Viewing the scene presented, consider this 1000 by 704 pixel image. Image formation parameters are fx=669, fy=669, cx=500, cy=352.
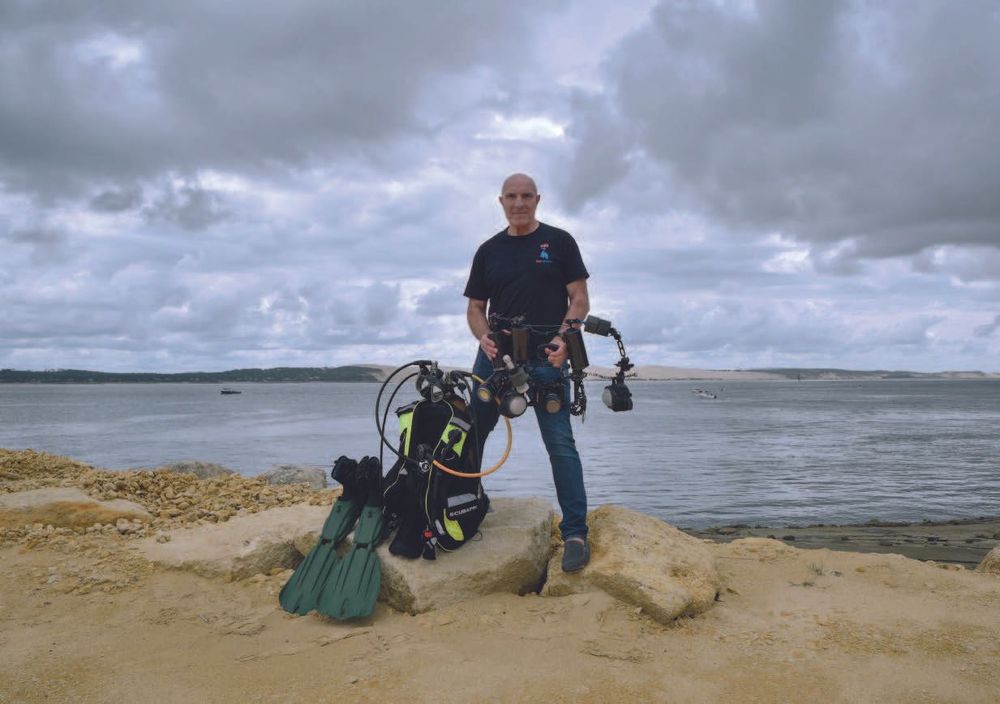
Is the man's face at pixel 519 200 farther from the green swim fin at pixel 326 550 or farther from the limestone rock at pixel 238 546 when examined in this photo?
the limestone rock at pixel 238 546

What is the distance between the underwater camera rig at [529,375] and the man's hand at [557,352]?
0.11 feet

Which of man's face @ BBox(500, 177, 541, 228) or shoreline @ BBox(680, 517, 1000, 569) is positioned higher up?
man's face @ BBox(500, 177, 541, 228)

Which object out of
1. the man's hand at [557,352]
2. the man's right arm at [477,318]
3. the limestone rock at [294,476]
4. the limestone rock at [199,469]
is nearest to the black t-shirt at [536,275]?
the man's hand at [557,352]

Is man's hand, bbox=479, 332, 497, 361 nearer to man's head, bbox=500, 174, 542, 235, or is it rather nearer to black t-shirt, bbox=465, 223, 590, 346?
black t-shirt, bbox=465, 223, 590, 346

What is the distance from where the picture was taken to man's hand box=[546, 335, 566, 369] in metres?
4.68

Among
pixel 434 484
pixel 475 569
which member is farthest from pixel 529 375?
pixel 475 569

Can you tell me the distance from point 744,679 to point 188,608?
11.4 ft

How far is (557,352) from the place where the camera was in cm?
468

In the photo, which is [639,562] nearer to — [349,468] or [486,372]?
[486,372]

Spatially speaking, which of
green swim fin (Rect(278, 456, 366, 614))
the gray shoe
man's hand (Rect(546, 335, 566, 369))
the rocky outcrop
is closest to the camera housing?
man's hand (Rect(546, 335, 566, 369))

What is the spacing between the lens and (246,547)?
5137 millimetres

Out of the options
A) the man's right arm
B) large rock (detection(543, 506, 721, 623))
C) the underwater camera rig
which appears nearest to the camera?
large rock (detection(543, 506, 721, 623))

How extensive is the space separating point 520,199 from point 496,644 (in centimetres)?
297

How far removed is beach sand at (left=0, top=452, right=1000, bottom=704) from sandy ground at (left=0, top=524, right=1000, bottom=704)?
0.01 metres
